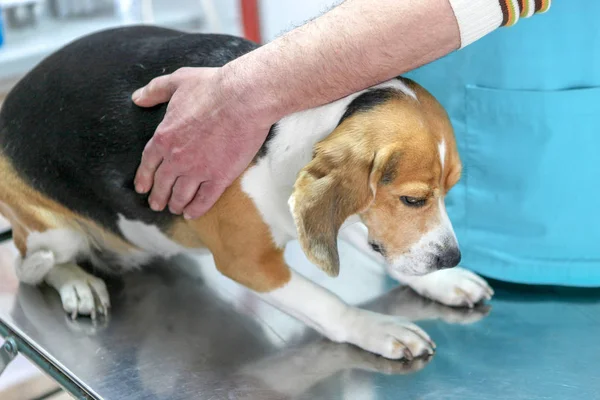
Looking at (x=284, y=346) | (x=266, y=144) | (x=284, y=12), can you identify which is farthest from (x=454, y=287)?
(x=284, y=12)

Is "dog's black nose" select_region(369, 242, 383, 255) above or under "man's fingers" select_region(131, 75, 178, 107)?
under

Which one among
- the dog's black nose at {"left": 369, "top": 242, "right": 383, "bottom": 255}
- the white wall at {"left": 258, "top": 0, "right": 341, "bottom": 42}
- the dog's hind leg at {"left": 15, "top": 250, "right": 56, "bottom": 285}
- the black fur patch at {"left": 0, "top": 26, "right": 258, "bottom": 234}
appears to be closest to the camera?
the dog's black nose at {"left": 369, "top": 242, "right": 383, "bottom": 255}

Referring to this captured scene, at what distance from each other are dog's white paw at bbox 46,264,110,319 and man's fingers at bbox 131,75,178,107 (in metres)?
0.33

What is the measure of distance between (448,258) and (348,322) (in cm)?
19

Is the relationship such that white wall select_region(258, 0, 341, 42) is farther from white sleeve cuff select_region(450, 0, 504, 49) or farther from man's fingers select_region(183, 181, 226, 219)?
white sleeve cuff select_region(450, 0, 504, 49)

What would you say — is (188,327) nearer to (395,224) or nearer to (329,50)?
(395,224)

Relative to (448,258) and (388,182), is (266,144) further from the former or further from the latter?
(448,258)

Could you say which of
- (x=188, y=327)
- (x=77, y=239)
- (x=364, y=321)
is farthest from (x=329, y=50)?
(x=77, y=239)

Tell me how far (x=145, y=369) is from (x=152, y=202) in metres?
0.27

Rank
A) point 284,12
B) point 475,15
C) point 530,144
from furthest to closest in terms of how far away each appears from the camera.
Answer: point 284,12
point 530,144
point 475,15

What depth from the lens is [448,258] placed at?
113cm

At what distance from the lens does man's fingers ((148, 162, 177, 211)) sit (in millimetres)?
1232

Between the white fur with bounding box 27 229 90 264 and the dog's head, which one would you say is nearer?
the dog's head

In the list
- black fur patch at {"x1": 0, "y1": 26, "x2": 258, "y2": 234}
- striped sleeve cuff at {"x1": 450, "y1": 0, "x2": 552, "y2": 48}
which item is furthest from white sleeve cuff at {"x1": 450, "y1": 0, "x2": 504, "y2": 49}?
black fur patch at {"x1": 0, "y1": 26, "x2": 258, "y2": 234}
